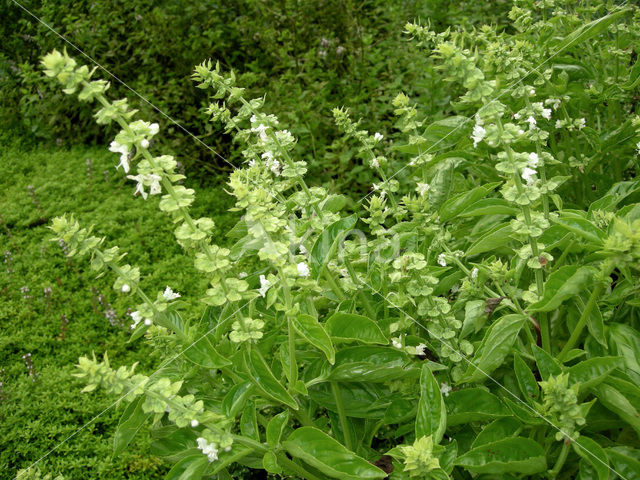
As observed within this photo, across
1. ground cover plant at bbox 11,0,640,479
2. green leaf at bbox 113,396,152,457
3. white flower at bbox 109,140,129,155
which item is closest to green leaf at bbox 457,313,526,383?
ground cover plant at bbox 11,0,640,479

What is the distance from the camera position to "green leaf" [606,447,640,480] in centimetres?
127

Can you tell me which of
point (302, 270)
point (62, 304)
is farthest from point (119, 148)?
point (62, 304)

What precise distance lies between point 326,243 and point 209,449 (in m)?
0.61

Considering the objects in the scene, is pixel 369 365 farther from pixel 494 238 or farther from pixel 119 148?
pixel 119 148

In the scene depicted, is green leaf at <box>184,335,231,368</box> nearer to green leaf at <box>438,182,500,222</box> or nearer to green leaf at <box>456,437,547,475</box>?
green leaf at <box>456,437,547,475</box>

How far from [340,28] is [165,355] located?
4198mm

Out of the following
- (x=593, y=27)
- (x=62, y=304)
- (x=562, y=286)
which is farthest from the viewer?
(x=62, y=304)

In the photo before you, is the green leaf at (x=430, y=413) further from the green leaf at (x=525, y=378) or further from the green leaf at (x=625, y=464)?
the green leaf at (x=625, y=464)

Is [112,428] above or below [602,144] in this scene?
below

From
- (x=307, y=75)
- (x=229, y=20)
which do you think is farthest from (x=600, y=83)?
(x=229, y=20)

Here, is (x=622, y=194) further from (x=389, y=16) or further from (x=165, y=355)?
(x=389, y=16)

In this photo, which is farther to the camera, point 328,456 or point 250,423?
point 250,423

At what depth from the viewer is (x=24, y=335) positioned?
335 cm

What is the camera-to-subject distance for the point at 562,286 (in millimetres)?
1288
